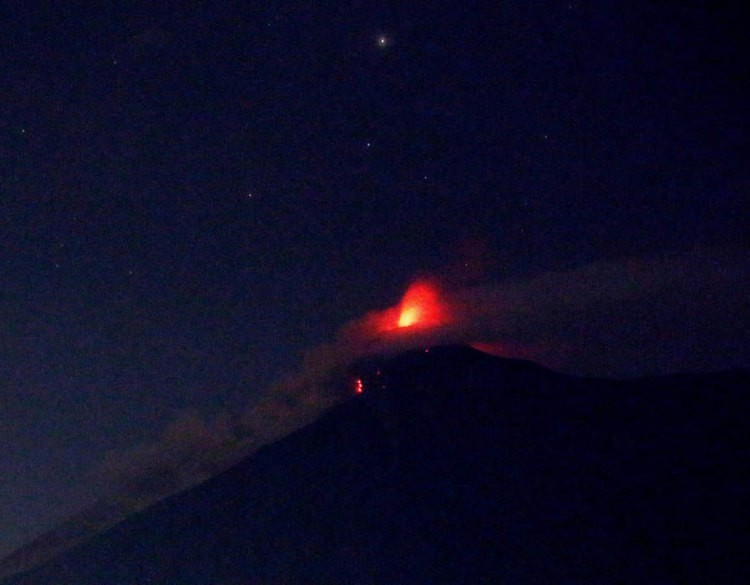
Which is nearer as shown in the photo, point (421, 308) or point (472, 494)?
point (421, 308)

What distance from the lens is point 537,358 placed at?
16.1 feet

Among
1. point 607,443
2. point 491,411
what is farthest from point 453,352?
point 607,443

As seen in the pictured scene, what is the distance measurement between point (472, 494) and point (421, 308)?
225cm

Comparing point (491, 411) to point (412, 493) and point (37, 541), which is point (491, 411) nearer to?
point (412, 493)

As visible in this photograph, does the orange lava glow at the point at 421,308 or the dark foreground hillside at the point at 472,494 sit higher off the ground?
the orange lava glow at the point at 421,308

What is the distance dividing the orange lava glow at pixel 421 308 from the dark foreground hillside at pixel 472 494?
0.60m

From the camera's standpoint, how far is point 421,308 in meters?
4.28

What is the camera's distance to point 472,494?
5566 millimetres

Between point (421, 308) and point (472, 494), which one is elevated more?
point (421, 308)

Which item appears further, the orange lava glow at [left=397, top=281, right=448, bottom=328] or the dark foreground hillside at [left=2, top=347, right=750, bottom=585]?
the dark foreground hillside at [left=2, top=347, right=750, bottom=585]

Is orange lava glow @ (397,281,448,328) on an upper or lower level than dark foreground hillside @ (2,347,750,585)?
upper

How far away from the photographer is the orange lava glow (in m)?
4.17

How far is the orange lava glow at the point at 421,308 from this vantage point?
4.17 metres

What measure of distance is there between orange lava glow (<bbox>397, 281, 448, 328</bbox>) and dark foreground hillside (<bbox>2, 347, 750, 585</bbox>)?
60 cm
